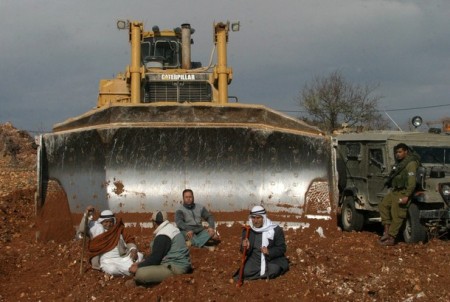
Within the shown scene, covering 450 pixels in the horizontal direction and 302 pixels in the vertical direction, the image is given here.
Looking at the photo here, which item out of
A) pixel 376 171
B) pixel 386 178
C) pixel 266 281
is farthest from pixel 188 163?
pixel 376 171

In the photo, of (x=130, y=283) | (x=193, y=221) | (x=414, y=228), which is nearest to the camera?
(x=130, y=283)

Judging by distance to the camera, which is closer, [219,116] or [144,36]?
[219,116]

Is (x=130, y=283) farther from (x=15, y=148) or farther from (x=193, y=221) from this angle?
(x=15, y=148)

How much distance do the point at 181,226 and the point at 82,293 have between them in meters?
2.03

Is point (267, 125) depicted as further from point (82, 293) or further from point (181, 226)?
point (82, 293)

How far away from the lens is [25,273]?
7.44 meters

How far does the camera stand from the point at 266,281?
6359mm

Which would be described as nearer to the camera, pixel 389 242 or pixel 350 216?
pixel 389 242

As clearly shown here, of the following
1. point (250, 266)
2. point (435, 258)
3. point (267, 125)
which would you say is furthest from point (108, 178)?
point (435, 258)

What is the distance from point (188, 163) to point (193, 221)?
46.1 inches

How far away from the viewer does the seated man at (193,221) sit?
8.06m

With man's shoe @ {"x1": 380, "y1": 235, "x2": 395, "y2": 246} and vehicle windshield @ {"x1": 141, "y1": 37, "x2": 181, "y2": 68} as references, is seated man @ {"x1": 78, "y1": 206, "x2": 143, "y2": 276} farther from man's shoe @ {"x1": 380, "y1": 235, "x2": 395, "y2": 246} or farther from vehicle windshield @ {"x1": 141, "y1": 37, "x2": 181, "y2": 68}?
vehicle windshield @ {"x1": 141, "y1": 37, "x2": 181, "y2": 68}

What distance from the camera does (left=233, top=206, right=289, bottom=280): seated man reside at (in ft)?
21.0

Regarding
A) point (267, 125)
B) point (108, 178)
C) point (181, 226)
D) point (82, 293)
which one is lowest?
point (82, 293)
